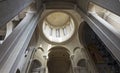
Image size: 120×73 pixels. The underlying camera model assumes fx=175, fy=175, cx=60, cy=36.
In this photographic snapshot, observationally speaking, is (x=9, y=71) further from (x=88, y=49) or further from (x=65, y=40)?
(x=65, y=40)

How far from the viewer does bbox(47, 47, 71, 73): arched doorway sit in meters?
13.6

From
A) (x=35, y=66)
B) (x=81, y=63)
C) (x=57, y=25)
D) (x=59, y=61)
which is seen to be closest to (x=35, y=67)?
(x=35, y=66)

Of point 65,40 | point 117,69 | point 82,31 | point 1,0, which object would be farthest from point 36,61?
point 1,0

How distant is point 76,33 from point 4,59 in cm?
943

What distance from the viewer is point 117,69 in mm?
8586

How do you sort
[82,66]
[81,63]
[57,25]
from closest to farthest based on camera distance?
[82,66]
[81,63]
[57,25]

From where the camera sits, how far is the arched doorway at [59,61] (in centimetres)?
1364

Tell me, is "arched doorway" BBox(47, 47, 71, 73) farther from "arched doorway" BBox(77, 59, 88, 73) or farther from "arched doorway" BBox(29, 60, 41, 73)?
"arched doorway" BBox(29, 60, 41, 73)

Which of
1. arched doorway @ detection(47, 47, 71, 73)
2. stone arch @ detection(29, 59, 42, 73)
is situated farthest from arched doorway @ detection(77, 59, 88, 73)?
stone arch @ detection(29, 59, 42, 73)

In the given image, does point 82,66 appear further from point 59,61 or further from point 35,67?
point 59,61

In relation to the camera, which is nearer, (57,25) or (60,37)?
(60,37)

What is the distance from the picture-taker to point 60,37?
49.2ft

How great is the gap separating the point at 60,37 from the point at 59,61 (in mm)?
2192

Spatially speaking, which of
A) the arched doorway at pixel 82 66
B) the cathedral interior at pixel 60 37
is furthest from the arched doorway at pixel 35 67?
the arched doorway at pixel 82 66
